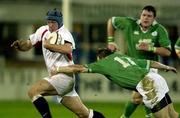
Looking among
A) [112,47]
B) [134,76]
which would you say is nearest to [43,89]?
[134,76]

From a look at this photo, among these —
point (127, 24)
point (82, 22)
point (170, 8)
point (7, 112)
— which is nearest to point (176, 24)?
point (170, 8)

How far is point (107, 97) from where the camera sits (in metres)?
27.9

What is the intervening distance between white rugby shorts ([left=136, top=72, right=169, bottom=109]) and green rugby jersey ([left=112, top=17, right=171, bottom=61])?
7.76ft

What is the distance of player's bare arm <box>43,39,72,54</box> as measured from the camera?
13.7 meters

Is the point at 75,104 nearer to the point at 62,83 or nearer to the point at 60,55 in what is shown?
the point at 62,83

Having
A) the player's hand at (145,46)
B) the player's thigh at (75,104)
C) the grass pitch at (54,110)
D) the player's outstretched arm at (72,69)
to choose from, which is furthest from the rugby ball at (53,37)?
the grass pitch at (54,110)

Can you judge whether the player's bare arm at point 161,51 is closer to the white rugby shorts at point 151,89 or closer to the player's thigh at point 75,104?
the player's thigh at point 75,104

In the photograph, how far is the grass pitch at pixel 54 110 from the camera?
20234 mm

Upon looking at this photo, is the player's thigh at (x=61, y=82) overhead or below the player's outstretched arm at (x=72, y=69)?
below

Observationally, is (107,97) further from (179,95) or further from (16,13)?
(16,13)

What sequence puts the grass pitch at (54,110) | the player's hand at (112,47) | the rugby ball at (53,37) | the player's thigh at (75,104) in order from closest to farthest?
the rugby ball at (53,37)
the player's thigh at (75,104)
the player's hand at (112,47)
the grass pitch at (54,110)

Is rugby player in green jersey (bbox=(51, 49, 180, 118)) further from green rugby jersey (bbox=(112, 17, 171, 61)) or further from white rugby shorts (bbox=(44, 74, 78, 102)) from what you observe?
green rugby jersey (bbox=(112, 17, 171, 61))

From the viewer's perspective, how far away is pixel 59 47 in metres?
13.8

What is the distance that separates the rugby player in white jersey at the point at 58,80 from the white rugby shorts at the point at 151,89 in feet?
3.81
